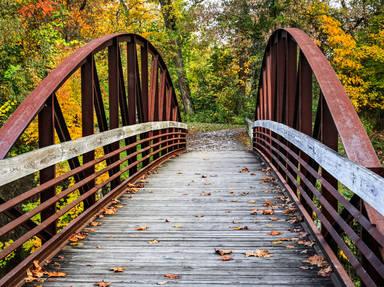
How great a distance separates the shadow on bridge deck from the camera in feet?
13.3

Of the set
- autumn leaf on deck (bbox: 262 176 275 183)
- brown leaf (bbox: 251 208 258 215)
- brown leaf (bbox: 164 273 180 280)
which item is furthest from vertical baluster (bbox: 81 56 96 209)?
autumn leaf on deck (bbox: 262 176 275 183)

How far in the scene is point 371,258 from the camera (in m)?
3.07

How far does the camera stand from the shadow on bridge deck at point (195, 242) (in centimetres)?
405

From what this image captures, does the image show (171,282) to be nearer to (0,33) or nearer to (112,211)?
(112,211)

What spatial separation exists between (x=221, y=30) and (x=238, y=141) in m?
6.25

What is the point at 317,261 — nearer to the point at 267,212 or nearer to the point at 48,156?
the point at 267,212

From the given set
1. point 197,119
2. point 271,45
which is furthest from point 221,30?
point 271,45

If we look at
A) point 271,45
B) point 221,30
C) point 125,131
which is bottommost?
point 125,131

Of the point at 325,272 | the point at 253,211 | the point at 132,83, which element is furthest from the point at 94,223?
the point at 132,83

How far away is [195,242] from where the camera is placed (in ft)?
16.6

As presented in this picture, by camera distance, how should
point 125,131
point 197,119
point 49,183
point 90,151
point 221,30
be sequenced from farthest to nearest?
point 197,119 < point 221,30 < point 125,131 < point 90,151 < point 49,183

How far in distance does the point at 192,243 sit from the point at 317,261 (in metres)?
1.40

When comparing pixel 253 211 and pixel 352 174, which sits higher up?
pixel 352 174

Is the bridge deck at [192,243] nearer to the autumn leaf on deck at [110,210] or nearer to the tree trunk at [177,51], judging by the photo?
the autumn leaf on deck at [110,210]
